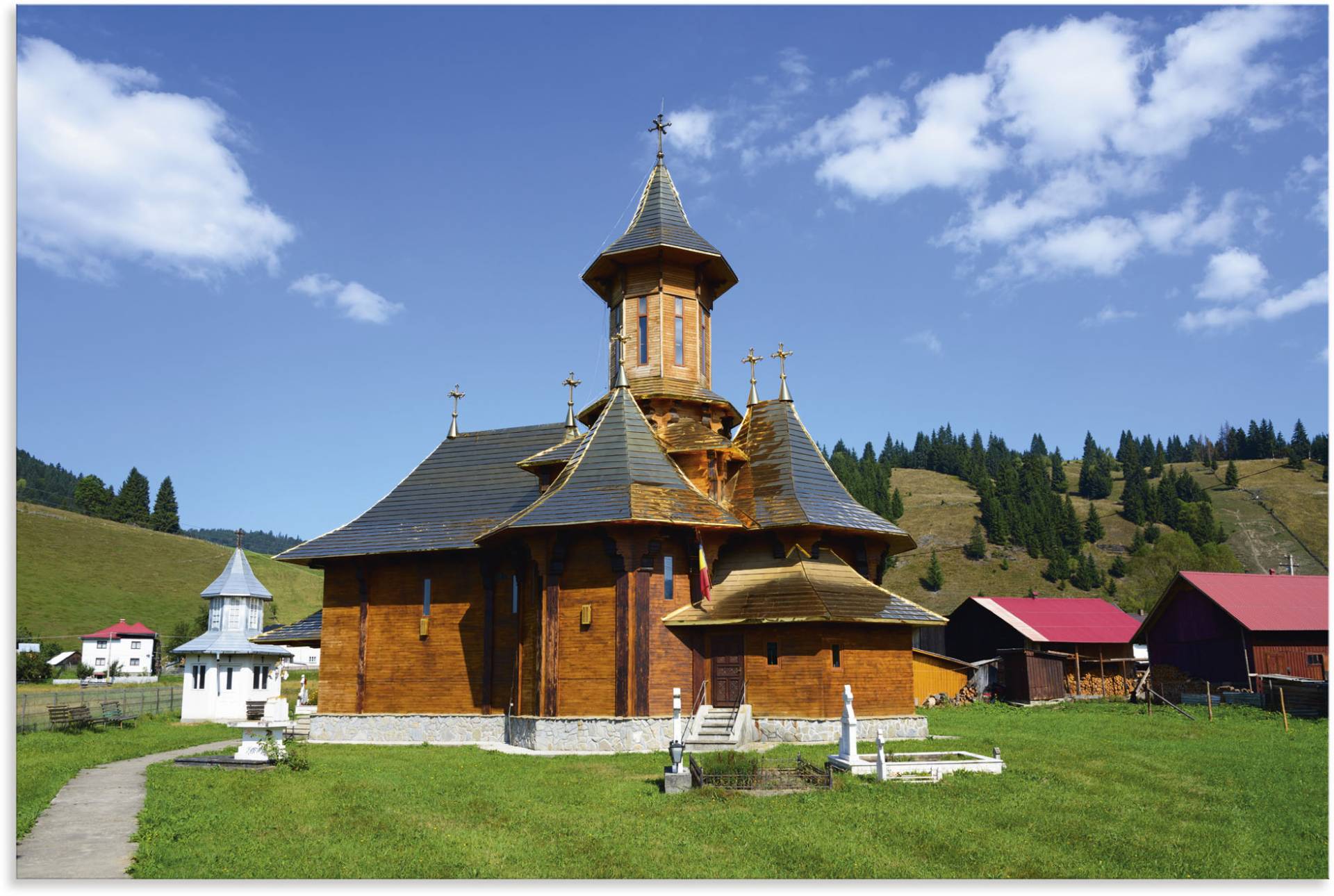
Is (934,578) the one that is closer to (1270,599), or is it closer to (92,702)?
(1270,599)

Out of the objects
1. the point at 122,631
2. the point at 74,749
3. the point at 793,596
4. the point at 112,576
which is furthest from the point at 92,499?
the point at 793,596

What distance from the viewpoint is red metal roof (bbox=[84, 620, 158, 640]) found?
8843 cm

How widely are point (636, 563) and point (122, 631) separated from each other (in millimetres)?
81628

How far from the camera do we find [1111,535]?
145750mm

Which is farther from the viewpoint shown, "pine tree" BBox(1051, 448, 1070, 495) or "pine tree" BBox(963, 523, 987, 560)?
"pine tree" BBox(1051, 448, 1070, 495)

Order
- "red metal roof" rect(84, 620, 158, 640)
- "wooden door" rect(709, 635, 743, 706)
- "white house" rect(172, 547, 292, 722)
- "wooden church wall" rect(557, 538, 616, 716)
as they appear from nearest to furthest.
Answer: "wooden church wall" rect(557, 538, 616, 716) < "wooden door" rect(709, 635, 743, 706) < "white house" rect(172, 547, 292, 722) < "red metal roof" rect(84, 620, 158, 640)

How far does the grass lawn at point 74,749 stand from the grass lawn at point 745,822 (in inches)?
73.8

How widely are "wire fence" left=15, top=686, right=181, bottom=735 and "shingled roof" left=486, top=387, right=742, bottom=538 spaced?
18720 millimetres

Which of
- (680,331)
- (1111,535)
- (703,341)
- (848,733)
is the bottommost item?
(848,733)

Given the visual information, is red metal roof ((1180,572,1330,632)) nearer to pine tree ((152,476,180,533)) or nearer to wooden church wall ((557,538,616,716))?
wooden church wall ((557,538,616,716))

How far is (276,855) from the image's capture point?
41.1ft

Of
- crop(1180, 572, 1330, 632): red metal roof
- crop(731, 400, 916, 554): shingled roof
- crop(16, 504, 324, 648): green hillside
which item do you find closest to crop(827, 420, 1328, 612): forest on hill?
crop(1180, 572, 1330, 632): red metal roof

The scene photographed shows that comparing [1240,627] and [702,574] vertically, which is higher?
[702,574]

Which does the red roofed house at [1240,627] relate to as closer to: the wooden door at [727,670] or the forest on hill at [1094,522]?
the wooden door at [727,670]
